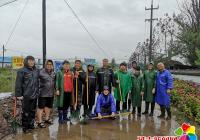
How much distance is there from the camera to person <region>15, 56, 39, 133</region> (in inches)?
342

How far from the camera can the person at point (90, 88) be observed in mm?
10344

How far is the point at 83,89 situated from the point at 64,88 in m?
0.69

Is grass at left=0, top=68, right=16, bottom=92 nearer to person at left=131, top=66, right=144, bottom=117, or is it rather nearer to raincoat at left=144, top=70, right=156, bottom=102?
person at left=131, top=66, right=144, bottom=117

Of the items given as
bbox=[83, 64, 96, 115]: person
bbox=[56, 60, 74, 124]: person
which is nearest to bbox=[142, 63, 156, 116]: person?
bbox=[83, 64, 96, 115]: person

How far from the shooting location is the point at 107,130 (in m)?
9.23

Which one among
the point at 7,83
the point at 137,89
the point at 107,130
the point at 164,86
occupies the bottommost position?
the point at 107,130

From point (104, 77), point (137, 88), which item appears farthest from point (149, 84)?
point (104, 77)

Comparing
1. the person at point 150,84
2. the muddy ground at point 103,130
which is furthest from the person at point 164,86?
the muddy ground at point 103,130

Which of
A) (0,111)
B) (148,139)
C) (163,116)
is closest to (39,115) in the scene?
(0,111)

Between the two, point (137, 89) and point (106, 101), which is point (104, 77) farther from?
point (137, 89)

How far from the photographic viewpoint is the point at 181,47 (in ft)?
132

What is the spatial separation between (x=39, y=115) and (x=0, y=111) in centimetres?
285

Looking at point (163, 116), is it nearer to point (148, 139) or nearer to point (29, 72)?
point (29, 72)

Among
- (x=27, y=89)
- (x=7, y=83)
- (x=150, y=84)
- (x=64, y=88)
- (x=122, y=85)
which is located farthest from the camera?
(x=7, y=83)
